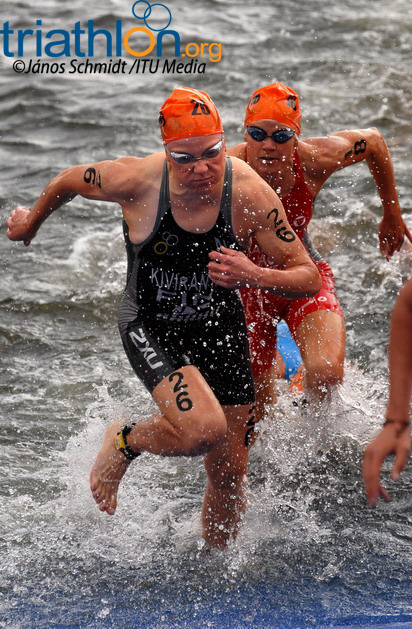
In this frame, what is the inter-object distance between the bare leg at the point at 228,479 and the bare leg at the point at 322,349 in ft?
3.19

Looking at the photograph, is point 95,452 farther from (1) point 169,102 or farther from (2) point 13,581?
(1) point 169,102

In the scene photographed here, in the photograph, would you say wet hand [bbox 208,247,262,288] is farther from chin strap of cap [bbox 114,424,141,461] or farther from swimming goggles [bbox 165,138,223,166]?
chin strap of cap [bbox 114,424,141,461]

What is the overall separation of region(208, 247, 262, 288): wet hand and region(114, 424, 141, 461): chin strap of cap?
1150 millimetres

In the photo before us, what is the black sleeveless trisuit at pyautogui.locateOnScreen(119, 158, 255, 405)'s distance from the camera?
5.57 meters

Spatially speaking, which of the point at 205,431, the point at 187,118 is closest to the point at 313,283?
the point at 205,431

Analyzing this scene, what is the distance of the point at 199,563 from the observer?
19.6 feet

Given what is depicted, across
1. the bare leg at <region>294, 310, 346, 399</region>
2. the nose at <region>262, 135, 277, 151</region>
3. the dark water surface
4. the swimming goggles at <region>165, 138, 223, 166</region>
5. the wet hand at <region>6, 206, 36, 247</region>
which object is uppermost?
the swimming goggles at <region>165, 138, 223, 166</region>

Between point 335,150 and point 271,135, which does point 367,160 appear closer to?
point 335,150

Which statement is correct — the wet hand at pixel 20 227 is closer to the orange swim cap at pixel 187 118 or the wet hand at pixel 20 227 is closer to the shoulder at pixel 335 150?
the orange swim cap at pixel 187 118

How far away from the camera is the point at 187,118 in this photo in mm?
5484

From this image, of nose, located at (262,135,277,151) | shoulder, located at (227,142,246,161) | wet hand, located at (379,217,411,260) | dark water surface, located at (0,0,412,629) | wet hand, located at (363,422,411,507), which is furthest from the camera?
wet hand, located at (379,217,411,260)

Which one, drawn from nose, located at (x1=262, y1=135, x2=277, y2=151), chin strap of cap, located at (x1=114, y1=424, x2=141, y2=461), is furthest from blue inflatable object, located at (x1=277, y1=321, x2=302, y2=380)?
chin strap of cap, located at (x1=114, y1=424, x2=141, y2=461)

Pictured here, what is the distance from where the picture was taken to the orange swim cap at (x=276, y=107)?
261 inches

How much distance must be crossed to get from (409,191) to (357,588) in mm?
6322
